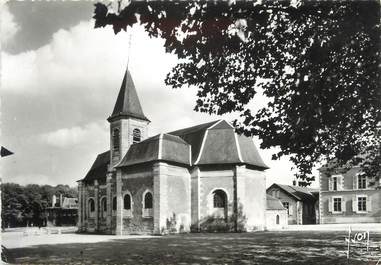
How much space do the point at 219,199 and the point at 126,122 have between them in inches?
448

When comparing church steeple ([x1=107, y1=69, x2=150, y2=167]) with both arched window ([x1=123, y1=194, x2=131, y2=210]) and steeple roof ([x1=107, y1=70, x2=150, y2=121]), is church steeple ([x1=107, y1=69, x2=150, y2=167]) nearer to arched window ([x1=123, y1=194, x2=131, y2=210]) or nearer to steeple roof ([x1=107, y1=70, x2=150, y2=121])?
steeple roof ([x1=107, y1=70, x2=150, y2=121])

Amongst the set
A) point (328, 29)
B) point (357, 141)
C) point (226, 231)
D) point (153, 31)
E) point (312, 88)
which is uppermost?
point (328, 29)

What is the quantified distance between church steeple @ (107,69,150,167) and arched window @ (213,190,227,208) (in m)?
9.45

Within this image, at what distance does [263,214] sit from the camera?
32.0 m

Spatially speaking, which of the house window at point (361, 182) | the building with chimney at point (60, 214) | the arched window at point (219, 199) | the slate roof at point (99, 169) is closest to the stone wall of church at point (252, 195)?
the arched window at point (219, 199)

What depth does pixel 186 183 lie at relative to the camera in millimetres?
31234

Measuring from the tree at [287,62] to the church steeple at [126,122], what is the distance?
79.1 feet

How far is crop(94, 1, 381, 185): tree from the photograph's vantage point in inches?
326

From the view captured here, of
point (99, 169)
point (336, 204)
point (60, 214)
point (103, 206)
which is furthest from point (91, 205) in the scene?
point (60, 214)

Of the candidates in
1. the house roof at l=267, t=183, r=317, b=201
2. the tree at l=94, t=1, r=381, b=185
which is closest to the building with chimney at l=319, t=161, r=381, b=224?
the house roof at l=267, t=183, r=317, b=201

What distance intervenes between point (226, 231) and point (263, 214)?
→ 4.30m

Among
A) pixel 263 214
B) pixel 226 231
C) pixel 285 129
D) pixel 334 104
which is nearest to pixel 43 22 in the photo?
pixel 285 129

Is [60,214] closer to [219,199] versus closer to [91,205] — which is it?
[91,205]

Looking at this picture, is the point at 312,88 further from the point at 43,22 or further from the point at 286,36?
the point at 43,22
